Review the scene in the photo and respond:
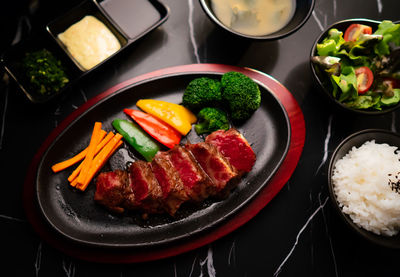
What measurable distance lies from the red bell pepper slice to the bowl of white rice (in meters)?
1.61

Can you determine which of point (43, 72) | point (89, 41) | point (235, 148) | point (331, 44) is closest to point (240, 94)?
point (235, 148)

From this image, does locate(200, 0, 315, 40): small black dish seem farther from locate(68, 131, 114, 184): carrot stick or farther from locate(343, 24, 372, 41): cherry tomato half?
locate(68, 131, 114, 184): carrot stick

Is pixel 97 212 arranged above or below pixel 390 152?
above

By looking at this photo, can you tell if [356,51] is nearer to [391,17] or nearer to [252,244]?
[391,17]

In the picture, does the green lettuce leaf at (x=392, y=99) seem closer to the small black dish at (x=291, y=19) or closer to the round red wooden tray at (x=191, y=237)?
the round red wooden tray at (x=191, y=237)

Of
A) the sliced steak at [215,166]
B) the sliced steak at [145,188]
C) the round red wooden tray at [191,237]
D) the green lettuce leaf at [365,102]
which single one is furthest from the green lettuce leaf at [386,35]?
the sliced steak at [145,188]

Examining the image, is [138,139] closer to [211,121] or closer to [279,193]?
[211,121]

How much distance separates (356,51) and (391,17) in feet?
3.60

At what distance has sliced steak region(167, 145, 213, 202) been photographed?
306cm

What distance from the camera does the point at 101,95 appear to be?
3531mm

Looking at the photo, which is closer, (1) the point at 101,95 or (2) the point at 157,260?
(2) the point at 157,260

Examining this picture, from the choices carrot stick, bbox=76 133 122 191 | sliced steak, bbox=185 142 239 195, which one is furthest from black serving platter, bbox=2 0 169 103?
sliced steak, bbox=185 142 239 195

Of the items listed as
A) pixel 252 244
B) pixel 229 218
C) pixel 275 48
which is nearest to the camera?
pixel 229 218

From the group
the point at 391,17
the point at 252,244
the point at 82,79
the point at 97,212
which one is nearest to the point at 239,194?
the point at 252,244
